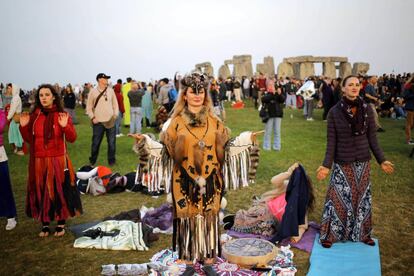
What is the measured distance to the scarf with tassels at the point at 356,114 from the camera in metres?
4.95

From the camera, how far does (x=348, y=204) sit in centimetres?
511

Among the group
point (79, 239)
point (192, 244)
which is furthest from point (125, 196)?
A: point (192, 244)

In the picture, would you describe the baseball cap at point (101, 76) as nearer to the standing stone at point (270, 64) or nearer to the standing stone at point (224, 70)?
the standing stone at point (224, 70)

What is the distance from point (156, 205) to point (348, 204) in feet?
11.0

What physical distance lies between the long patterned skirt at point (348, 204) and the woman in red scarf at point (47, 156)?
364cm

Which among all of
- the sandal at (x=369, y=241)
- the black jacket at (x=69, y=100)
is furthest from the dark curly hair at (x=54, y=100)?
the black jacket at (x=69, y=100)

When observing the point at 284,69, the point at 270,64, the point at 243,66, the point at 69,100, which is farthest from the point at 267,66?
the point at 69,100

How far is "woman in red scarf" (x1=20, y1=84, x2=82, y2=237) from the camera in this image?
535 centimetres

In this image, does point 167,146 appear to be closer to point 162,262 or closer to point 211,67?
point 162,262

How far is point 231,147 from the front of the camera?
13.5 ft

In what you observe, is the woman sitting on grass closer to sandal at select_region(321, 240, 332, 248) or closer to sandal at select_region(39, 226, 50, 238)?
sandal at select_region(321, 240, 332, 248)

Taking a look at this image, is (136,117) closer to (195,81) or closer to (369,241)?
(369,241)

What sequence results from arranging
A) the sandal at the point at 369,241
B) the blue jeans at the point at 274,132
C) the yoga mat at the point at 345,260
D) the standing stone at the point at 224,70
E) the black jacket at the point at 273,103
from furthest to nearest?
1. the standing stone at the point at 224,70
2. the blue jeans at the point at 274,132
3. the black jacket at the point at 273,103
4. the sandal at the point at 369,241
5. the yoga mat at the point at 345,260

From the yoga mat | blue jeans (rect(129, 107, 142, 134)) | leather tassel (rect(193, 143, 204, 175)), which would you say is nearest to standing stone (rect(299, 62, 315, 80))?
blue jeans (rect(129, 107, 142, 134))
